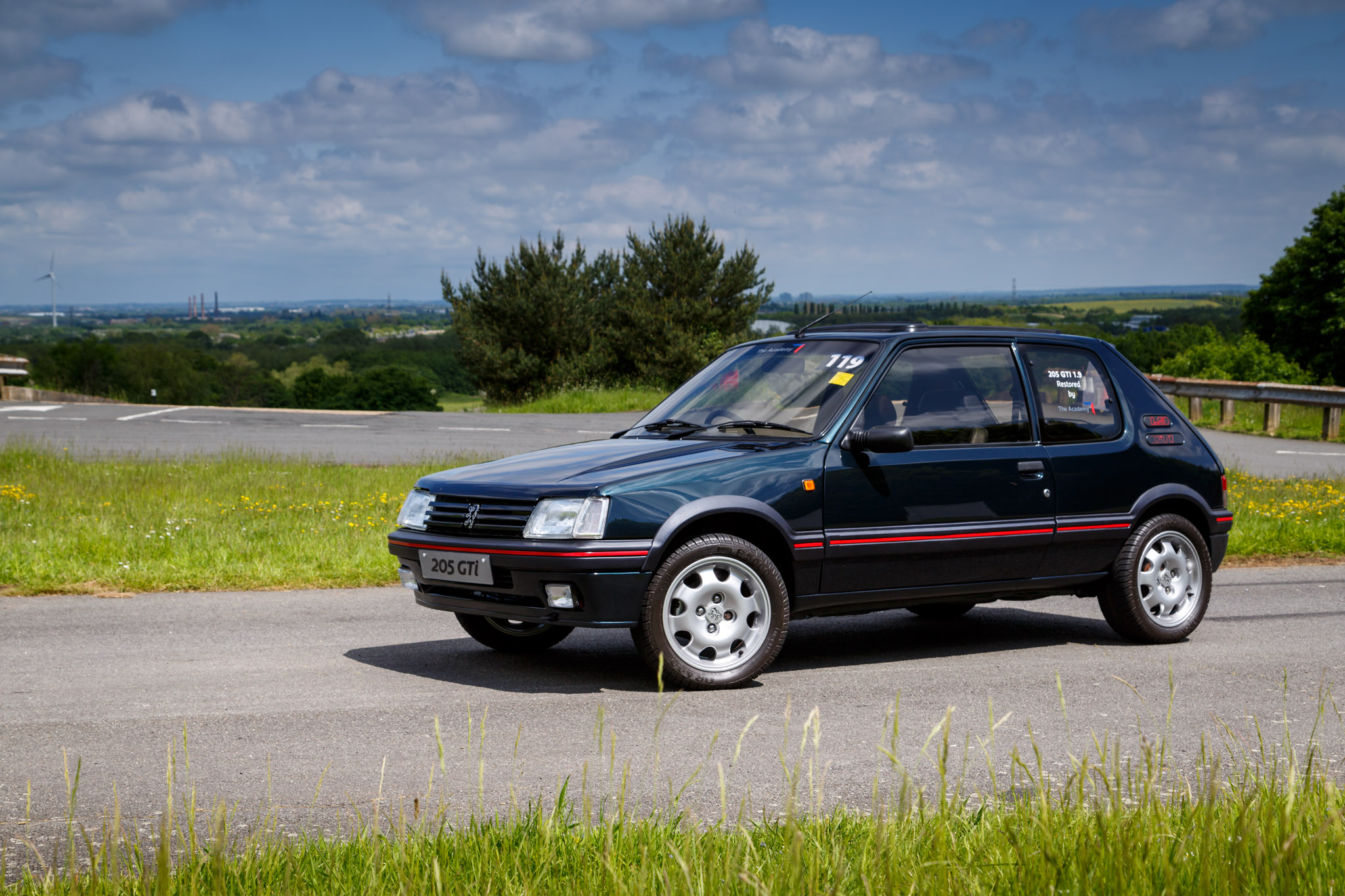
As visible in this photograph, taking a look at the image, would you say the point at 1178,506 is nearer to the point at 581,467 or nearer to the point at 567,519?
the point at 581,467

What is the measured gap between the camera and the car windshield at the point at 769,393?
22.8 feet

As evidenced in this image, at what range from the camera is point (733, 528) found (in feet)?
21.2

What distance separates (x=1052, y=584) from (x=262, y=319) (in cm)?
20372

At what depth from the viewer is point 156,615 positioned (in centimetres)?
823

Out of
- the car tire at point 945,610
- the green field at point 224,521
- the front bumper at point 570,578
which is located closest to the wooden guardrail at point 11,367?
the green field at point 224,521

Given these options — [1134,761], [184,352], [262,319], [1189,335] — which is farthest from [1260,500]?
[262,319]

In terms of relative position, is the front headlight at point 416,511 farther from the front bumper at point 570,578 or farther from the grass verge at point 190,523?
the grass verge at point 190,523

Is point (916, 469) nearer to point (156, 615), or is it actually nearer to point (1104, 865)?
point (1104, 865)

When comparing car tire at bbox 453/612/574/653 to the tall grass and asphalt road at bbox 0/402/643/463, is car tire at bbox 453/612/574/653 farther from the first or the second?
asphalt road at bbox 0/402/643/463

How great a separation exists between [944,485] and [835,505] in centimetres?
72

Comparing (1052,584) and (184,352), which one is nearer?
(1052,584)

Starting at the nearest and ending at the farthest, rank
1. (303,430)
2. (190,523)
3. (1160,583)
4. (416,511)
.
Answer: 1. (416,511)
2. (1160,583)
3. (190,523)
4. (303,430)

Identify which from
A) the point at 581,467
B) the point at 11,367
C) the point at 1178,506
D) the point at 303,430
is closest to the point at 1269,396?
the point at 303,430

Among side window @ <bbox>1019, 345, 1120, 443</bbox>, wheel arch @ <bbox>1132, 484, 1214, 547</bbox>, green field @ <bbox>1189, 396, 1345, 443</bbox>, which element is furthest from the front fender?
green field @ <bbox>1189, 396, 1345, 443</bbox>
